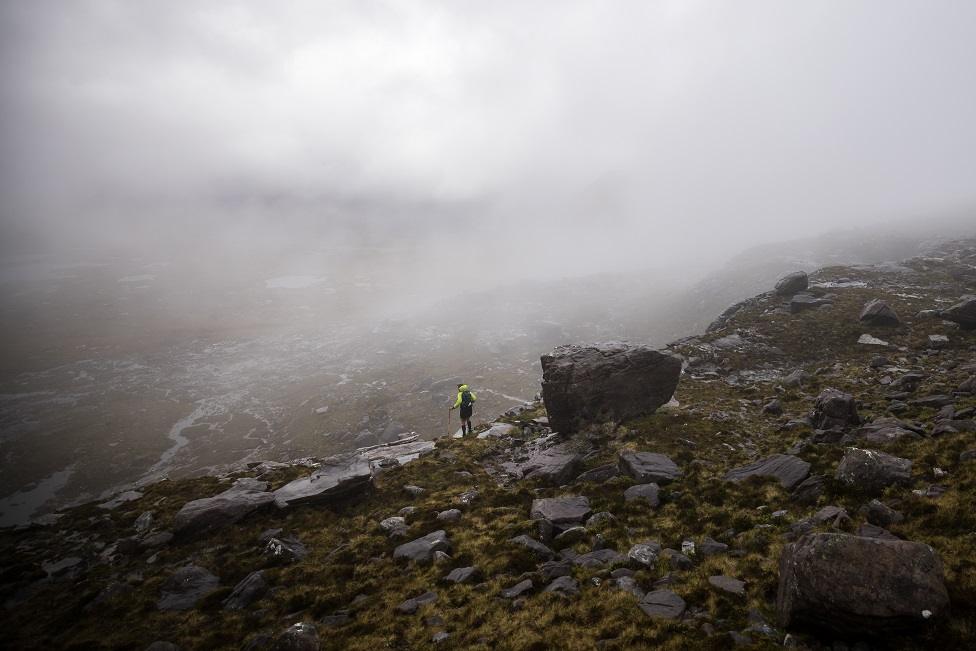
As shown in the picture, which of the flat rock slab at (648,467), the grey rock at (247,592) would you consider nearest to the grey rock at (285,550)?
the grey rock at (247,592)

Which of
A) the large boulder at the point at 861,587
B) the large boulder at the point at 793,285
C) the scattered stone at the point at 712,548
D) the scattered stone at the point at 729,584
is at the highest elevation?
A: the large boulder at the point at 793,285

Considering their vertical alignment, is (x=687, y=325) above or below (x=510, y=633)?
below

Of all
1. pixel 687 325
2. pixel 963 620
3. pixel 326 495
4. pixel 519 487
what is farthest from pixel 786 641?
pixel 687 325

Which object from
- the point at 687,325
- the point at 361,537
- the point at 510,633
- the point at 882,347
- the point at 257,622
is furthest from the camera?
the point at 687,325

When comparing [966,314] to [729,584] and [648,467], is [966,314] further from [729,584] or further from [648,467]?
[729,584]

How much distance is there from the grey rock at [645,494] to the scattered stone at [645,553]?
3.60 meters

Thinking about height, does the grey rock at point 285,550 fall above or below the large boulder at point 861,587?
below

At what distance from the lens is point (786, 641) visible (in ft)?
29.2

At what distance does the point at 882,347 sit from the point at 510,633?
3711cm

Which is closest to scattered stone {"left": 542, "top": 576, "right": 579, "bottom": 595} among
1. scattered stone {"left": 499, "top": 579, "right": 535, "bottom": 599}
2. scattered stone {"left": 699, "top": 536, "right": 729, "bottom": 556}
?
scattered stone {"left": 499, "top": 579, "right": 535, "bottom": 599}

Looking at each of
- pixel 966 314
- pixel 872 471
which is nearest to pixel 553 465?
pixel 872 471

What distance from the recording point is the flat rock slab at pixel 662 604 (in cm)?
1082

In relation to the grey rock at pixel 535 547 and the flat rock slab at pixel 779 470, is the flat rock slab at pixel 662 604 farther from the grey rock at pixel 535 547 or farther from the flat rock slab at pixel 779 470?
the flat rock slab at pixel 779 470

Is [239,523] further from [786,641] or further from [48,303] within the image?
[48,303]
